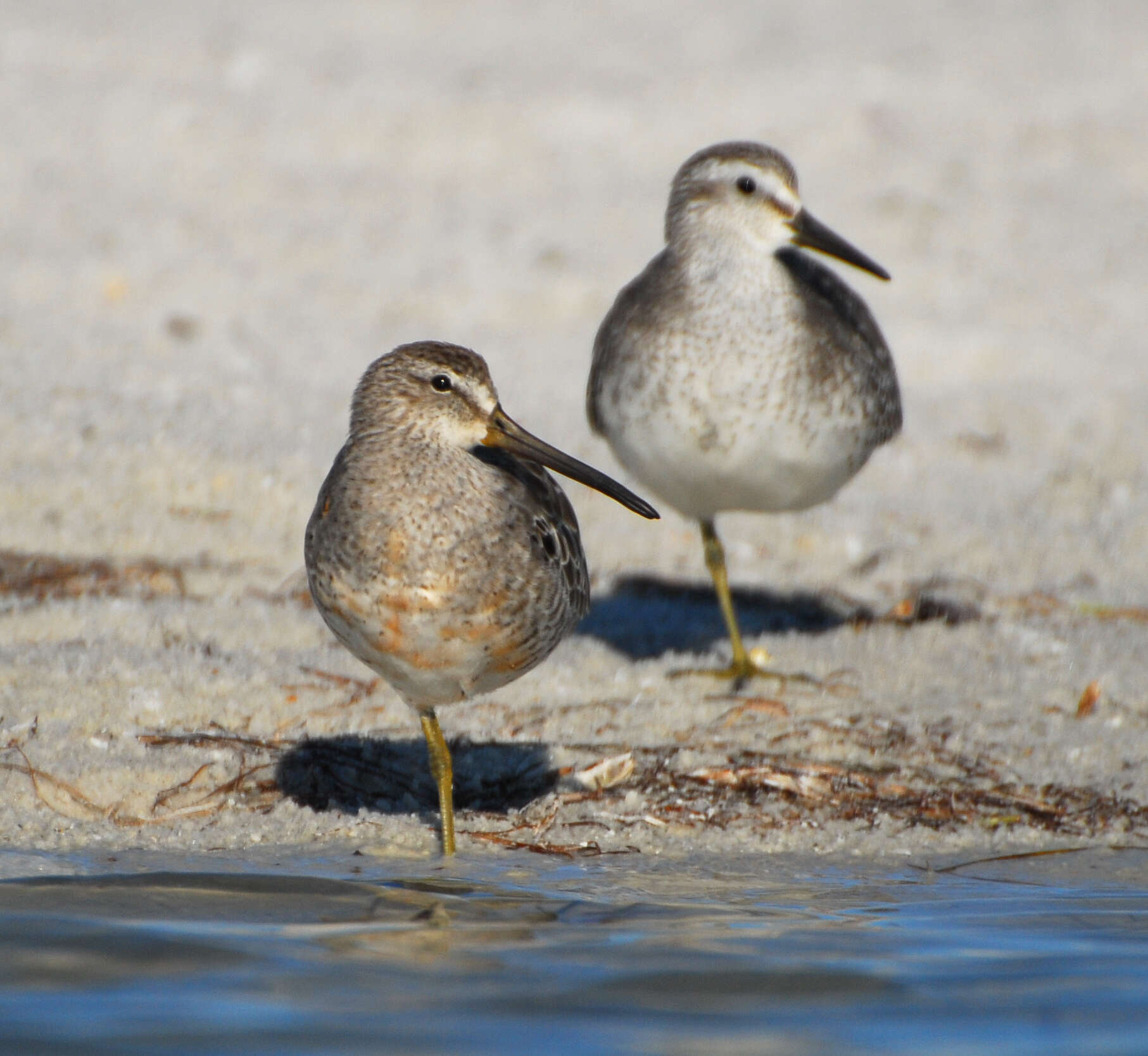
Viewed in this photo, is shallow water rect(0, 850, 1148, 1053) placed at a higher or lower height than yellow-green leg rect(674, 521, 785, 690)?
lower

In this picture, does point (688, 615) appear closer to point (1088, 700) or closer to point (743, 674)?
point (743, 674)

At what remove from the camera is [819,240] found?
21.7 feet

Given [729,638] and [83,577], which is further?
[729,638]

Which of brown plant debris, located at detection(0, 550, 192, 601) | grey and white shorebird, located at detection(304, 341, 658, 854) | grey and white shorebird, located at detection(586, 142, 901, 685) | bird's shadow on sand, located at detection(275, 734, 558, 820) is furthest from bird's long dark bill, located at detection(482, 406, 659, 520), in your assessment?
brown plant debris, located at detection(0, 550, 192, 601)

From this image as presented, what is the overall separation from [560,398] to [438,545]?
4841 millimetres

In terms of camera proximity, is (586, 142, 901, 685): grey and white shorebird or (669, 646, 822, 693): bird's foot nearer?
(586, 142, 901, 685): grey and white shorebird

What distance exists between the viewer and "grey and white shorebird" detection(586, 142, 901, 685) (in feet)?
20.5

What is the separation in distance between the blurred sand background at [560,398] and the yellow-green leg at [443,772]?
13cm

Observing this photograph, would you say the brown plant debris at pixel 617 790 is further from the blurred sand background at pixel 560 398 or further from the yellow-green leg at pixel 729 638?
the yellow-green leg at pixel 729 638

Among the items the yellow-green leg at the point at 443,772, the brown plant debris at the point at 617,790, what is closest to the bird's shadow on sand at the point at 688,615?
the brown plant debris at the point at 617,790

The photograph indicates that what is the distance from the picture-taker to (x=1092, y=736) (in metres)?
5.77

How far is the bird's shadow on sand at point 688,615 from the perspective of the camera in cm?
704

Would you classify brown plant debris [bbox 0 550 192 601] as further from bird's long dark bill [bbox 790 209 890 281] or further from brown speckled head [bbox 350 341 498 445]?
bird's long dark bill [bbox 790 209 890 281]

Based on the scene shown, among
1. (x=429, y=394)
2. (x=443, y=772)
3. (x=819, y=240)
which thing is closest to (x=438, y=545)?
(x=429, y=394)
